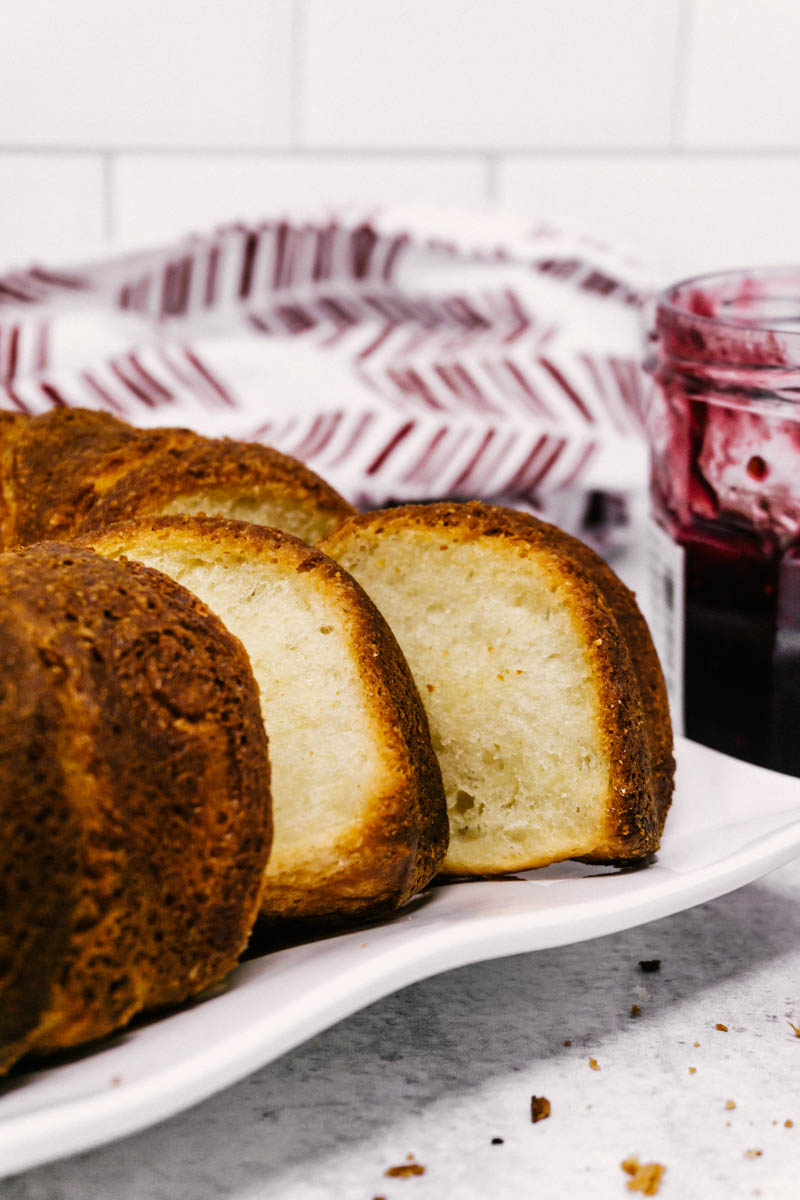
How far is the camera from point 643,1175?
683mm

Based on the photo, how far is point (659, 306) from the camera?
119 centimetres

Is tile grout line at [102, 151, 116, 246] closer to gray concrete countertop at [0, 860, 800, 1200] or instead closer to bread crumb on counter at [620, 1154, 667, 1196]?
gray concrete countertop at [0, 860, 800, 1200]

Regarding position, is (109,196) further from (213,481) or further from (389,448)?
(213,481)

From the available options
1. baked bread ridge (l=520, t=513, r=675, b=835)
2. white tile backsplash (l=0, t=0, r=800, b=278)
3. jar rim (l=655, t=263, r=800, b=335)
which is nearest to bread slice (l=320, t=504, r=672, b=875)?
baked bread ridge (l=520, t=513, r=675, b=835)

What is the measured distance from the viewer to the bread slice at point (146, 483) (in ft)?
3.20

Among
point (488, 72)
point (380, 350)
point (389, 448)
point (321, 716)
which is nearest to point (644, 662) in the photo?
point (321, 716)

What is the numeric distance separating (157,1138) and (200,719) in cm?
22

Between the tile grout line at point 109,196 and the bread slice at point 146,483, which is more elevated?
the tile grout line at point 109,196

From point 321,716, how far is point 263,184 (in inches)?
81.1

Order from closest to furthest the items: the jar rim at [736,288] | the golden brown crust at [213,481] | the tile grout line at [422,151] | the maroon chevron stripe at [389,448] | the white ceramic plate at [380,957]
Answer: the white ceramic plate at [380,957]
the golden brown crust at [213,481]
the jar rim at [736,288]
the maroon chevron stripe at [389,448]
the tile grout line at [422,151]

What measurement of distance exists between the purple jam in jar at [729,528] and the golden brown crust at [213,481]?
323mm

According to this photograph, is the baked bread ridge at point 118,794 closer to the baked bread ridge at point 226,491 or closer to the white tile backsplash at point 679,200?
the baked bread ridge at point 226,491

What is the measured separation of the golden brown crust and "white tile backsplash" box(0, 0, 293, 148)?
172 centimetres

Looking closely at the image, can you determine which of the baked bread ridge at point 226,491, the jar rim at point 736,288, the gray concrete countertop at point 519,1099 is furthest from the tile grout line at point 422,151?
the gray concrete countertop at point 519,1099
